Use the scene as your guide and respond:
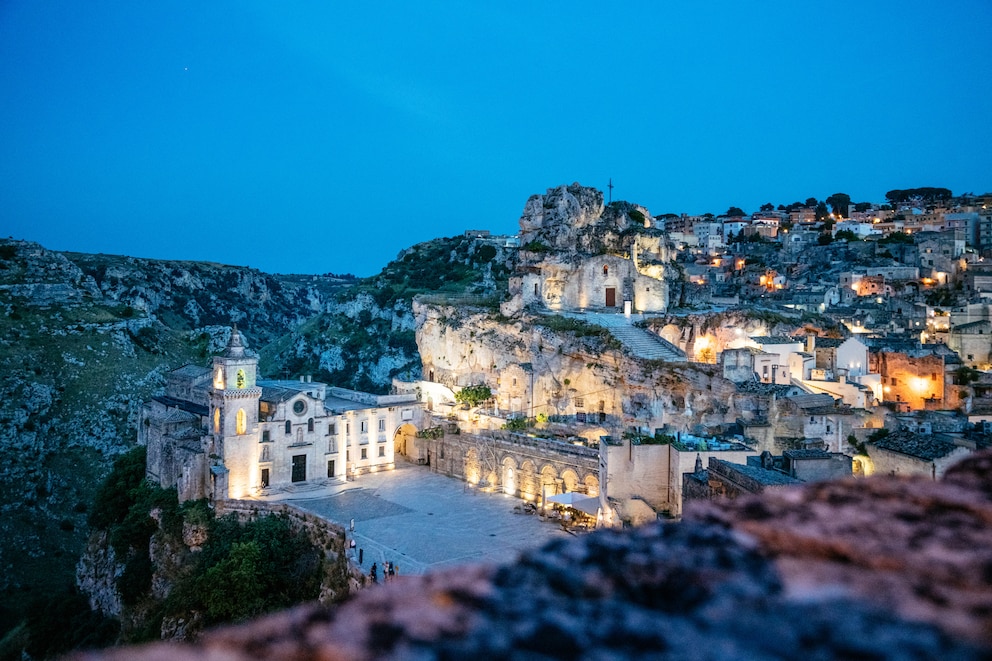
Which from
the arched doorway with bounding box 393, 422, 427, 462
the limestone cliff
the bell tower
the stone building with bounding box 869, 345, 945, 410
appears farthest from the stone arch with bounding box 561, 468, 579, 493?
the stone building with bounding box 869, 345, 945, 410

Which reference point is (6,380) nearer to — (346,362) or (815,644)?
(346,362)

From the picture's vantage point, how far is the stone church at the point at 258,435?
34.1 m

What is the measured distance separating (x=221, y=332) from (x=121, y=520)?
4554 centimetres

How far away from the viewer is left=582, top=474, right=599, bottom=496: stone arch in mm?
29141

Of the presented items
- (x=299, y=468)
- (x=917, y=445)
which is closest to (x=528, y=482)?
(x=299, y=468)

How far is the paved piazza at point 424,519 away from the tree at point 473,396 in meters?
4.95

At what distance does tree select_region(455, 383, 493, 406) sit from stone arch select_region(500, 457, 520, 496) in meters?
7.29

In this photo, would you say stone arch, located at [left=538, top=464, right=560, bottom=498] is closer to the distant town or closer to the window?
the distant town

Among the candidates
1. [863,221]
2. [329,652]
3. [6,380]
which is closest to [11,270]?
[6,380]

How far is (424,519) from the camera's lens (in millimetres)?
29641

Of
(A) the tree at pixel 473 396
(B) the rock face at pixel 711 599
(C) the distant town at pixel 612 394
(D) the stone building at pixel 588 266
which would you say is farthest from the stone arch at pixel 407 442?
(B) the rock face at pixel 711 599

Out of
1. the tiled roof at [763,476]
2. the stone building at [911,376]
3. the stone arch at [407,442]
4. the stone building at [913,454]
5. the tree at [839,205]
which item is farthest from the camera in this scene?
the tree at [839,205]

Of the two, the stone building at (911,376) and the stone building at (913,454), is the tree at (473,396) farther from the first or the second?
the stone building at (913,454)

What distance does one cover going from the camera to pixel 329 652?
6.37ft
